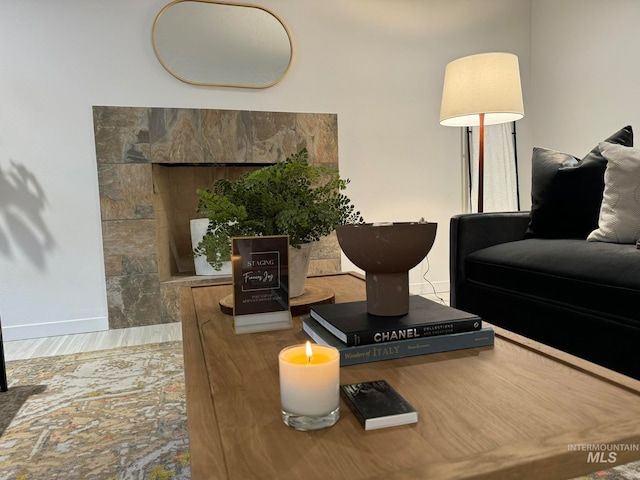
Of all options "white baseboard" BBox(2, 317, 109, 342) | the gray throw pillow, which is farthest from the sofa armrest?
"white baseboard" BBox(2, 317, 109, 342)

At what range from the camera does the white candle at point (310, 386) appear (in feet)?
1.59

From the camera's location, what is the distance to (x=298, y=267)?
1.10 meters

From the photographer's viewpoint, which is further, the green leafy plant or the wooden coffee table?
the green leafy plant

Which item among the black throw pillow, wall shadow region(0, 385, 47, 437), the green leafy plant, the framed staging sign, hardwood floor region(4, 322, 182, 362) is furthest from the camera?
hardwood floor region(4, 322, 182, 362)

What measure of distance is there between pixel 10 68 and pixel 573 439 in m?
2.78

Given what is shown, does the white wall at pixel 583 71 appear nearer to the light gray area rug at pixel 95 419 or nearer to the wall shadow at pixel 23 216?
the light gray area rug at pixel 95 419

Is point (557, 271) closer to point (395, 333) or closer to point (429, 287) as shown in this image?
point (395, 333)

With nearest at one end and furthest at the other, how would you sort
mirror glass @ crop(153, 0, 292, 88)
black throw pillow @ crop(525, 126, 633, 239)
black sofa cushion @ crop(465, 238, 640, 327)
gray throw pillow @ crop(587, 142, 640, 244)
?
black sofa cushion @ crop(465, 238, 640, 327) < gray throw pillow @ crop(587, 142, 640, 244) < black throw pillow @ crop(525, 126, 633, 239) < mirror glass @ crop(153, 0, 292, 88)

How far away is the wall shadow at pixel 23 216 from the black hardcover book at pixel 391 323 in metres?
2.09

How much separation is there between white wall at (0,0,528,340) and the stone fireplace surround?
7 cm

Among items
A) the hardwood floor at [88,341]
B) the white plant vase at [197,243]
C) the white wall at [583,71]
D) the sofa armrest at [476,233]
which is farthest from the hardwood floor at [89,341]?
the white wall at [583,71]

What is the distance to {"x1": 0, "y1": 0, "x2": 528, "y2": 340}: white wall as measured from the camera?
223 cm

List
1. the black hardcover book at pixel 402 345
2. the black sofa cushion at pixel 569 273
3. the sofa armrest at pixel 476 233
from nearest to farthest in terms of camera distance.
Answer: the black hardcover book at pixel 402 345 → the black sofa cushion at pixel 569 273 → the sofa armrest at pixel 476 233

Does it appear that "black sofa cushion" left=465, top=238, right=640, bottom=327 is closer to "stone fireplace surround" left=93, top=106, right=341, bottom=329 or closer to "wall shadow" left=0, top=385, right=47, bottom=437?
"stone fireplace surround" left=93, top=106, right=341, bottom=329
